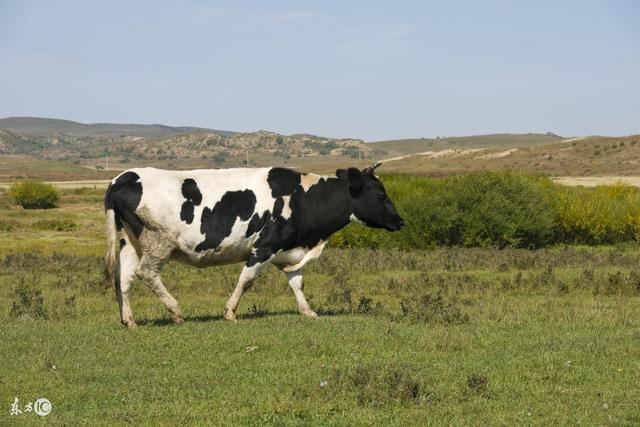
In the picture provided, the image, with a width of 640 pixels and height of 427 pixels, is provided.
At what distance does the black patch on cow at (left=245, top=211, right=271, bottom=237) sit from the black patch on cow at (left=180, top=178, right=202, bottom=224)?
0.87 m

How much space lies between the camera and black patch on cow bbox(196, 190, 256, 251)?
14.2 meters

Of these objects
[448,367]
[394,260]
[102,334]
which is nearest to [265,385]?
[448,367]

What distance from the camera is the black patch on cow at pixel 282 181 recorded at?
1489 centimetres

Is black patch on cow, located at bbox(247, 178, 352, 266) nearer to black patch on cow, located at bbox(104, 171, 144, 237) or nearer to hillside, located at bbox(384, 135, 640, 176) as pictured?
black patch on cow, located at bbox(104, 171, 144, 237)

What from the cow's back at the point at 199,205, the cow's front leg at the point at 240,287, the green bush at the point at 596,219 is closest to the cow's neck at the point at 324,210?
the cow's back at the point at 199,205

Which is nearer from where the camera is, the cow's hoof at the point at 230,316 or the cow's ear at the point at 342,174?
the cow's hoof at the point at 230,316

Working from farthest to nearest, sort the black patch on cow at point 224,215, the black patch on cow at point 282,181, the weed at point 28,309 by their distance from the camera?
the weed at point 28,309 → the black patch on cow at point 282,181 → the black patch on cow at point 224,215

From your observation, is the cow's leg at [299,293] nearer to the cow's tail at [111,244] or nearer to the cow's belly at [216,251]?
the cow's belly at [216,251]

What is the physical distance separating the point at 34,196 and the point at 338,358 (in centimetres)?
5839

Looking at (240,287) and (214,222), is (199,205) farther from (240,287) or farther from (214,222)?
(240,287)

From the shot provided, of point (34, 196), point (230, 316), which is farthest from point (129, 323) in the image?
point (34, 196)

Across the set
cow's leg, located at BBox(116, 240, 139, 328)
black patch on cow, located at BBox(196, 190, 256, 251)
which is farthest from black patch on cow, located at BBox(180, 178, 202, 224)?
cow's leg, located at BBox(116, 240, 139, 328)

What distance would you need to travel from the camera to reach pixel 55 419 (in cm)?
877

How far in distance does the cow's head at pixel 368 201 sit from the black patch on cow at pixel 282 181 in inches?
37.7
